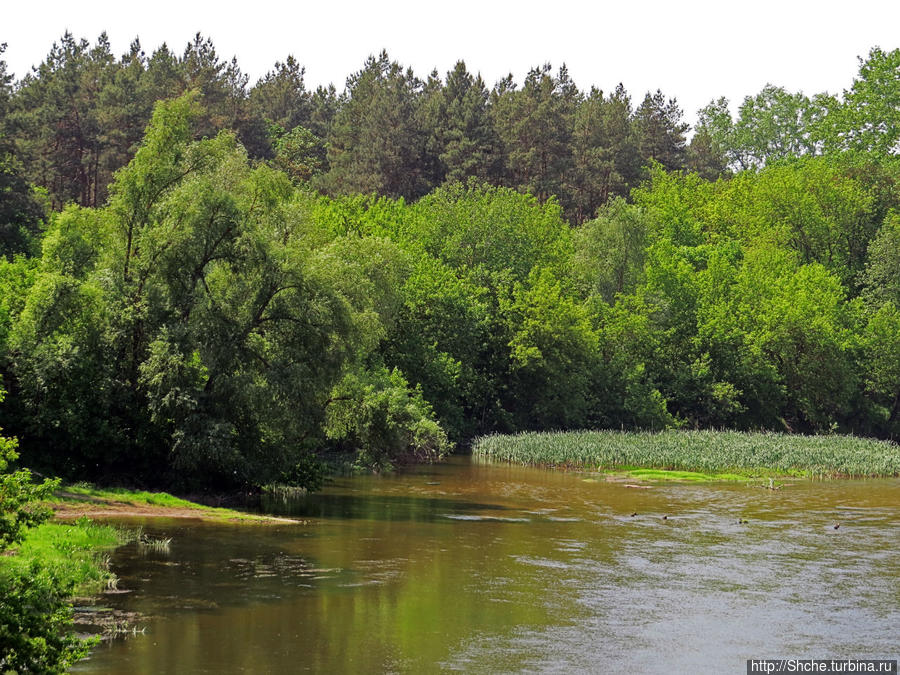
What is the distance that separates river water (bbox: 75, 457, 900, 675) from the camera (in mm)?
23172

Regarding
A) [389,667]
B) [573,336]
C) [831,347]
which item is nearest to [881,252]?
[831,347]

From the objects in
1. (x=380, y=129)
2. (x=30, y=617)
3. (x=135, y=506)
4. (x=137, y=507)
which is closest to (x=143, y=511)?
(x=137, y=507)

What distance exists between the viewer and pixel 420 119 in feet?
374

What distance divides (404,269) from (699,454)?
22.8 metres

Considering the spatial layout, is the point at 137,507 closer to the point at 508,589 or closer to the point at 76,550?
the point at 76,550

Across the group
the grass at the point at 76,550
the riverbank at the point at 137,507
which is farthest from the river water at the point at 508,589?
the riverbank at the point at 137,507

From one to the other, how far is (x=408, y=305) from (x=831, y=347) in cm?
4195

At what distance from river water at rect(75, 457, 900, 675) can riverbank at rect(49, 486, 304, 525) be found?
4.89 feet

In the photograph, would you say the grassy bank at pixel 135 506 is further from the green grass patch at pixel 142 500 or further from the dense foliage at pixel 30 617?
the dense foliage at pixel 30 617

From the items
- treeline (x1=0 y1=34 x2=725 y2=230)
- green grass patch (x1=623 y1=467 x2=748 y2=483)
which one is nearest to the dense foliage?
green grass patch (x1=623 y1=467 x2=748 y2=483)

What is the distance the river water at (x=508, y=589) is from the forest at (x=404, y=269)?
7385 mm

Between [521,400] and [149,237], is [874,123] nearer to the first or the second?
[521,400]

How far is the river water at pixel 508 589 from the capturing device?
23172mm

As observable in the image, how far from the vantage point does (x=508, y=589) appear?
30094 millimetres
